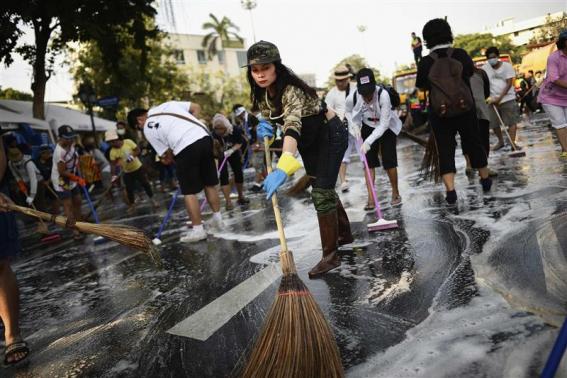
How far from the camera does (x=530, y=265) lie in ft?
9.79

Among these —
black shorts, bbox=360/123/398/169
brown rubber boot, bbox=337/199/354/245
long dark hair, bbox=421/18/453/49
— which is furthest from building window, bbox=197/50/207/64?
brown rubber boot, bbox=337/199/354/245

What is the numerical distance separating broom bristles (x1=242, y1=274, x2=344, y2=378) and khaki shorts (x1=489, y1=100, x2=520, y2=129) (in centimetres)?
704

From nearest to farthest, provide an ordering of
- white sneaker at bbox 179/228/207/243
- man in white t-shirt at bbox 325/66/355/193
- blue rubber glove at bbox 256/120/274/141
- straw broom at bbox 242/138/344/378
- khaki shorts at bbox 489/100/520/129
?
straw broom at bbox 242/138/344/378 → blue rubber glove at bbox 256/120/274/141 → white sneaker at bbox 179/228/207/243 → man in white t-shirt at bbox 325/66/355/193 → khaki shorts at bbox 489/100/520/129

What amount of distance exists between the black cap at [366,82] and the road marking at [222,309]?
2.62 m

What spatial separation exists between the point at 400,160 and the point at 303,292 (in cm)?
878

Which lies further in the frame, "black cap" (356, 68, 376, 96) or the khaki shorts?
the khaki shorts

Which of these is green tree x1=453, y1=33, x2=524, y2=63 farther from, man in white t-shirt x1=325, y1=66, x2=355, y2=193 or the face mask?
man in white t-shirt x1=325, y1=66, x2=355, y2=193

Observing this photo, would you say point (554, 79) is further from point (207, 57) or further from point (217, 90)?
point (207, 57)

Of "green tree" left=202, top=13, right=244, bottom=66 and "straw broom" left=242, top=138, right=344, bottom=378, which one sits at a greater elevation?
"green tree" left=202, top=13, right=244, bottom=66

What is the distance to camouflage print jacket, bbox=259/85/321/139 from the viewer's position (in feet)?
10.3

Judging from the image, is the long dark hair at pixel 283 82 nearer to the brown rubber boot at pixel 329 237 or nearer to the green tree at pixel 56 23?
the brown rubber boot at pixel 329 237

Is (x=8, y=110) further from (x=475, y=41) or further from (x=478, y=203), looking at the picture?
(x=475, y=41)

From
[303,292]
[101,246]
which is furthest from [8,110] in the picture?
[303,292]

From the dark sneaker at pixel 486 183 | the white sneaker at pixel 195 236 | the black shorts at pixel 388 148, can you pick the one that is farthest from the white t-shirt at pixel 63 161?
the dark sneaker at pixel 486 183
